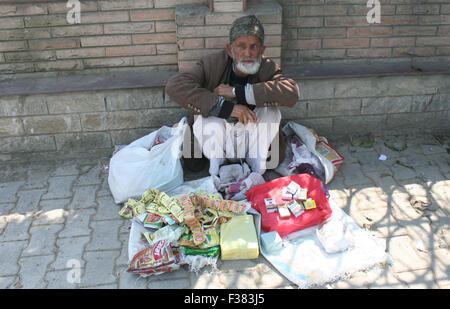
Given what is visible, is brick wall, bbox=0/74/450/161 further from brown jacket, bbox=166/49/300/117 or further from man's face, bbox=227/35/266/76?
man's face, bbox=227/35/266/76

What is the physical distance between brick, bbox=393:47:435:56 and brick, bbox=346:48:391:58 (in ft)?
0.31

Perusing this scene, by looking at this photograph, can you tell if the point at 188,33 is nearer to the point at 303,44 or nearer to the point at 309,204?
the point at 303,44

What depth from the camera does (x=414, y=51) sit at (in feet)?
15.2

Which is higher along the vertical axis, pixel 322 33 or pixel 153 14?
pixel 153 14

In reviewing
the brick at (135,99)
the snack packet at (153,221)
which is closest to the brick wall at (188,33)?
the brick at (135,99)

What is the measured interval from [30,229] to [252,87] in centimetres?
208

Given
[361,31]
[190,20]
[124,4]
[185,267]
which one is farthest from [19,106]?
[361,31]

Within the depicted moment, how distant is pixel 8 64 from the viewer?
4.30 metres

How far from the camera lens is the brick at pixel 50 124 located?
4238mm

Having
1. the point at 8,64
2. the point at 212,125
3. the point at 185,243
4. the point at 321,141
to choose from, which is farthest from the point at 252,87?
the point at 8,64

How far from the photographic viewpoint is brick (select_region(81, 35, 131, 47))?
4254 millimetres

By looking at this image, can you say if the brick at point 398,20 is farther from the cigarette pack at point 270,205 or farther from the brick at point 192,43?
the cigarette pack at point 270,205

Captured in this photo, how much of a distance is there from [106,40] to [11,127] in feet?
4.03

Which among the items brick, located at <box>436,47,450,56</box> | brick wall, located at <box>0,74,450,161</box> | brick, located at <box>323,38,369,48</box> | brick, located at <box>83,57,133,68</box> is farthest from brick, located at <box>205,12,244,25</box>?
brick, located at <box>436,47,450,56</box>
